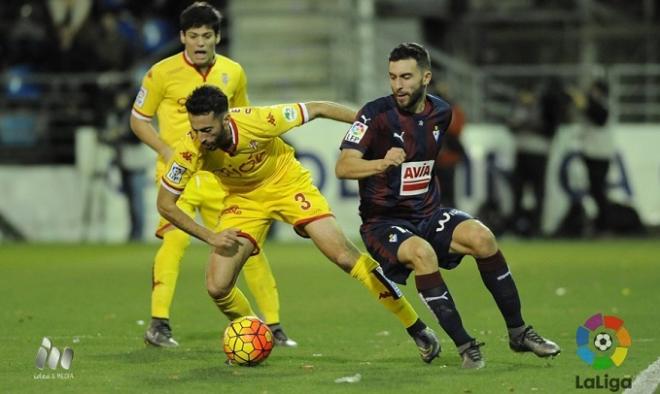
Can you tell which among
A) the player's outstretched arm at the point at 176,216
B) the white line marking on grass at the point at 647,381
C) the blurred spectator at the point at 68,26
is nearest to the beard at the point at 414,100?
the player's outstretched arm at the point at 176,216

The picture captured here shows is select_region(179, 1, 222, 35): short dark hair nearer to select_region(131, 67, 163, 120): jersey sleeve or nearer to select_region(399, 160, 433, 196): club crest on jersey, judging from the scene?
select_region(131, 67, 163, 120): jersey sleeve

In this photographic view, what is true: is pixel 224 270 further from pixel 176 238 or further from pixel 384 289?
pixel 176 238

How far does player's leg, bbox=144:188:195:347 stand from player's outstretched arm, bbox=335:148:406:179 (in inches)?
74.0

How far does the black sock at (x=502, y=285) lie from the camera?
27.1 ft

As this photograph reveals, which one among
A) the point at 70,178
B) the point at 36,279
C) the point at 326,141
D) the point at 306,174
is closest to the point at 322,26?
the point at 326,141

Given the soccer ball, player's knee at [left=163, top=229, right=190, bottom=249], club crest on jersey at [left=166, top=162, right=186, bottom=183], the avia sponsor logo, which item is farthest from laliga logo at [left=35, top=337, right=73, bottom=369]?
the avia sponsor logo

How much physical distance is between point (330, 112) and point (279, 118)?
1.05 feet

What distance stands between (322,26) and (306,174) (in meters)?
13.2

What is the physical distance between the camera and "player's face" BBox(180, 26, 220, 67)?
9.62 meters

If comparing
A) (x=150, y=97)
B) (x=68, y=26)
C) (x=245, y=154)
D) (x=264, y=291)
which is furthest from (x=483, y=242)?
(x=68, y=26)

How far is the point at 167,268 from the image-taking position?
9633 mm

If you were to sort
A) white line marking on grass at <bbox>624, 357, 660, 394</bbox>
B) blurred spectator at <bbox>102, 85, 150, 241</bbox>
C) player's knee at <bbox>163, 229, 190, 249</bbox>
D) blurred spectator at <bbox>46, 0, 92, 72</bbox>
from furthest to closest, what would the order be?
1. blurred spectator at <bbox>46, 0, 92, 72</bbox>
2. blurred spectator at <bbox>102, 85, 150, 241</bbox>
3. player's knee at <bbox>163, 229, 190, 249</bbox>
4. white line marking on grass at <bbox>624, 357, 660, 394</bbox>

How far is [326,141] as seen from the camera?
→ 19.6 m

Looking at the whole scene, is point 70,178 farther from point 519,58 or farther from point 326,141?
point 519,58
